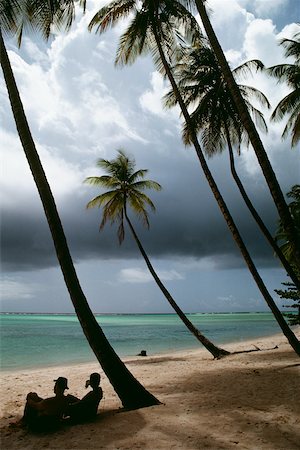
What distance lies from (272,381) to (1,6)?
11195 millimetres


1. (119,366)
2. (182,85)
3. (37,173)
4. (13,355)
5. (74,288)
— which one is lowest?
(13,355)

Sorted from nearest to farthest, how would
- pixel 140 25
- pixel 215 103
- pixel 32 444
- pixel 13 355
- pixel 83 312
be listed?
pixel 32 444, pixel 83 312, pixel 140 25, pixel 215 103, pixel 13 355

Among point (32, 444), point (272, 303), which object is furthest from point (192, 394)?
point (272, 303)

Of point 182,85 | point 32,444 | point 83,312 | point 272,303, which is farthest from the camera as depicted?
point 182,85

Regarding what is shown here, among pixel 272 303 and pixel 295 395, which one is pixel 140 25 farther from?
pixel 295 395

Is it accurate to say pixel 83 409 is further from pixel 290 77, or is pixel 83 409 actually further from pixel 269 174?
pixel 290 77

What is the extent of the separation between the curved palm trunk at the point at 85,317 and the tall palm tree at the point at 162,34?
5.75m

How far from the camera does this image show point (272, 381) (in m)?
7.97

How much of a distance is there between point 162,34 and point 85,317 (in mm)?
11403

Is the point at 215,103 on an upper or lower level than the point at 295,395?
upper

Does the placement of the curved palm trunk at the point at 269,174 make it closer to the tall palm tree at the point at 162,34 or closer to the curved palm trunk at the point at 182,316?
the tall palm tree at the point at 162,34

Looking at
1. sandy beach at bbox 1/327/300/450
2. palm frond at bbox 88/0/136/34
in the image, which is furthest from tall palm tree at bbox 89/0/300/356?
sandy beach at bbox 1/327/300/450

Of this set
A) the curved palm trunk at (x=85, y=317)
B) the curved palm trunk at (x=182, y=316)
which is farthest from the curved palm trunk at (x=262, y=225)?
the curved palm trunk at (x=85, y=317)

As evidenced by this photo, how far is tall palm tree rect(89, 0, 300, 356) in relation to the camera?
11.0 m
